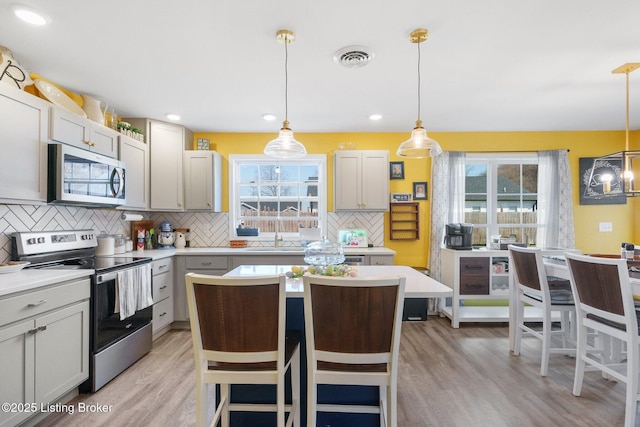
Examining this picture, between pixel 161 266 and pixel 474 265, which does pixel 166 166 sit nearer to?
pixel 161 266

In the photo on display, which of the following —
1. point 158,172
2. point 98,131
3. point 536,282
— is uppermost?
point 98,131

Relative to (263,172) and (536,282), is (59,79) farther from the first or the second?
(536,282)

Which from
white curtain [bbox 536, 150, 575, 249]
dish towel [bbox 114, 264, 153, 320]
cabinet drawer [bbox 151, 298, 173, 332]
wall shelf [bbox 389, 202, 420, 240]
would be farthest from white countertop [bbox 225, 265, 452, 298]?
white curtain [bbox 536, 150, 575, 249]

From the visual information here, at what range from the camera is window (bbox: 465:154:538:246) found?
448 centimetres

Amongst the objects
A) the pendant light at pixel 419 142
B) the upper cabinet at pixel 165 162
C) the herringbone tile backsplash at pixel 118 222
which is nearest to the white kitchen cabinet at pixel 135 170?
the upper cabinet at pixel 165 162

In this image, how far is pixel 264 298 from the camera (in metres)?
1.42

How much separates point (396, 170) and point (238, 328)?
3.56 metres

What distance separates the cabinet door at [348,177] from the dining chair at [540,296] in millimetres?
1891

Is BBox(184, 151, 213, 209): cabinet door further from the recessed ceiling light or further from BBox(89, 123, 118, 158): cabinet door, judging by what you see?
the recessed ceiling light

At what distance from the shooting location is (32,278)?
1978 millimetres

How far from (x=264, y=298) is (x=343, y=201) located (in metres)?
2.90

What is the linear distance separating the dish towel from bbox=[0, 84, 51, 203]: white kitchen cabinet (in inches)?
33.1

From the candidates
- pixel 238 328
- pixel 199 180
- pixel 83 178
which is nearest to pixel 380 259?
pixel 199 180

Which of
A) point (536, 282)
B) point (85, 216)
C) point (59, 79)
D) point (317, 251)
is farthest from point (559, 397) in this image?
point (59, 79)
